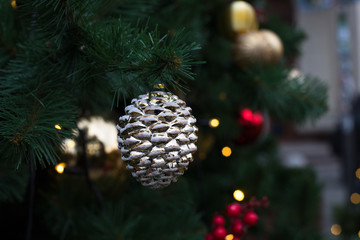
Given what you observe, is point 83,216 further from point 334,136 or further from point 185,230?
point 334,136

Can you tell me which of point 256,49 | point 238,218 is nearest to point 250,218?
point 238,218

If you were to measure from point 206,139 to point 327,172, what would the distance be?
8.48ft

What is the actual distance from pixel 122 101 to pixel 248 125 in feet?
1.40

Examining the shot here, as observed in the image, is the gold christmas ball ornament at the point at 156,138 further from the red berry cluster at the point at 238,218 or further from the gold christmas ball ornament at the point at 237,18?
the gold christmas ball ornament at the point at 237,18

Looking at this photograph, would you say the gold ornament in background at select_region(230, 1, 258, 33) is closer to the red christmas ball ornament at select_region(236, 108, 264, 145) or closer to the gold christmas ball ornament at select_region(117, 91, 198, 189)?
the red christmas ball ornament at select_region(236, 108, 264, 145)

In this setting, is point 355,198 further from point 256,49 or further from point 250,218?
point 250,218

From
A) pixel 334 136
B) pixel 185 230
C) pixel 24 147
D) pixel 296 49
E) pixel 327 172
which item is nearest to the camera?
pixel 24 147

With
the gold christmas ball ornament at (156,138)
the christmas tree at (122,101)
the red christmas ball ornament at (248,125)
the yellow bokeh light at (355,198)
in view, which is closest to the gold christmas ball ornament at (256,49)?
the christmas tree at (122,101)

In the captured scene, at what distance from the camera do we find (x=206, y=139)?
0.78 metres

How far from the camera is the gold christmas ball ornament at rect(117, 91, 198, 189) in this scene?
0.25 metres

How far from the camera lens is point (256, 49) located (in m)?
0.63

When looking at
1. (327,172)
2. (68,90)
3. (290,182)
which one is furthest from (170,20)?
(327,172)

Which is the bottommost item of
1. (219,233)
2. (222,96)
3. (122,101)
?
(219,233)

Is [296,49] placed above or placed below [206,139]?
above
